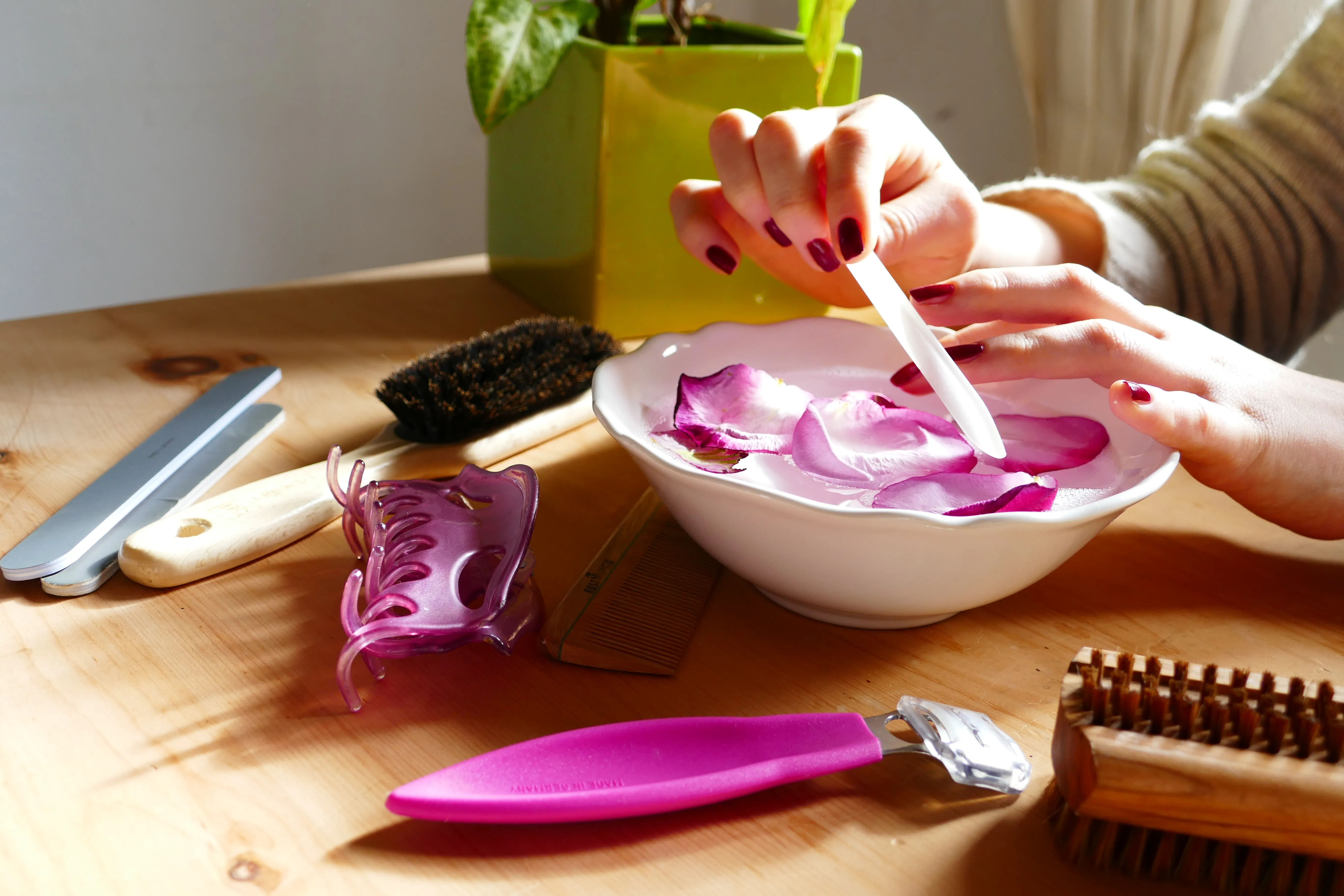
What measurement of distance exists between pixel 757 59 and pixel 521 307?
24 centimetres

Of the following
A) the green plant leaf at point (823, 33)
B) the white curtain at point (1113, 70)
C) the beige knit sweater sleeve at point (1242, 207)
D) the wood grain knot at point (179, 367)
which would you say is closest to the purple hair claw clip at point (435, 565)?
the wood grain knot at point (179, 367)

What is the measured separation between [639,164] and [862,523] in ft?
1.28

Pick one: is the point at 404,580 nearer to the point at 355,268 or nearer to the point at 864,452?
the point at 864,452

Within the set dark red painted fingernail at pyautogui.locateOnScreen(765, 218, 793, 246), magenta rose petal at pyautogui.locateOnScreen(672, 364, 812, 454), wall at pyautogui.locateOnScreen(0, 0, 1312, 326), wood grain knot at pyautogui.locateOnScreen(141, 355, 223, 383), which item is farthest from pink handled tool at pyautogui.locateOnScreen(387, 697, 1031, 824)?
wall at pyautogui.locateOnScreen(0, 0, 1312, 326)

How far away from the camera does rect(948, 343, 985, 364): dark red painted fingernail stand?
43cm

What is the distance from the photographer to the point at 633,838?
28 centimetres

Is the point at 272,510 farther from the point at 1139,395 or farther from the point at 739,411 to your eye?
the point at 1139,395

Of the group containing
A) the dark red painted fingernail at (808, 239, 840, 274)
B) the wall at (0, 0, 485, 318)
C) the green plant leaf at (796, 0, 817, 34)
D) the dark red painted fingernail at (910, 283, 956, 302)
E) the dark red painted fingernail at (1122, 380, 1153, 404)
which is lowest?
the wall at (0, 0, 485, 318)

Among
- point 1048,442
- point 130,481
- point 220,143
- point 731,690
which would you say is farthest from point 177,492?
point 220,143

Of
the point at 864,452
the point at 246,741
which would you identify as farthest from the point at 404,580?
the point at 864,452

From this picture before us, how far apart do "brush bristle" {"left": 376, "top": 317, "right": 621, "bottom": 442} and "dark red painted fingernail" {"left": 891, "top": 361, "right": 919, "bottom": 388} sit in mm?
144

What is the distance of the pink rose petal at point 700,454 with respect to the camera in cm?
38

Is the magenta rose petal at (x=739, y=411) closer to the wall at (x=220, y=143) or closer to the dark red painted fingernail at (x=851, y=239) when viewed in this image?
the dark red painted fingernail at (x=851, y=239)

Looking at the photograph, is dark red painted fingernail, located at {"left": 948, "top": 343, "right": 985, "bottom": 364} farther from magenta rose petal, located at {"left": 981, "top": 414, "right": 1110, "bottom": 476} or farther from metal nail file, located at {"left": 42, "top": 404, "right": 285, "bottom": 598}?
metal nail file, located at {"left": 42, "top": 404, "right": 285, "bottom": 598}
